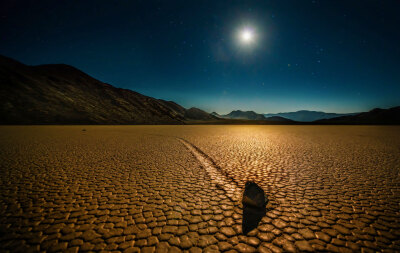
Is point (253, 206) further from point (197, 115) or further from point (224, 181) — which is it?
point (197, 115)

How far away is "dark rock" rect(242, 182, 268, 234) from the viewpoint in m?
2.50

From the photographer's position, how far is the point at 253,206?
2.82m

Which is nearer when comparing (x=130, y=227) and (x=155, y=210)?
(x=130, y=227)

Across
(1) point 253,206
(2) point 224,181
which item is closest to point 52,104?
(2) point 224,181

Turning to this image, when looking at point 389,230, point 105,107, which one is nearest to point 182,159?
point 389,230

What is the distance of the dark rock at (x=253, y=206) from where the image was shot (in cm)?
250

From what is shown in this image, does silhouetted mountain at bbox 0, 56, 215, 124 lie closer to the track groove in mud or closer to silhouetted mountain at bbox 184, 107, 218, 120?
the track groove in mud

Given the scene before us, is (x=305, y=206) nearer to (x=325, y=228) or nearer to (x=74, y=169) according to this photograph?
(x=325, y=228)

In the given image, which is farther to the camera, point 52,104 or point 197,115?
point 197,115

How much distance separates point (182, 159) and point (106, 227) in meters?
4.09

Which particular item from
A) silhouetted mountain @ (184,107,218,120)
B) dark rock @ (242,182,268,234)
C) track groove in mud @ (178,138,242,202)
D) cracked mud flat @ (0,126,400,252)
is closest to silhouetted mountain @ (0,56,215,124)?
cracked mud flat @ (0,126,400,252)

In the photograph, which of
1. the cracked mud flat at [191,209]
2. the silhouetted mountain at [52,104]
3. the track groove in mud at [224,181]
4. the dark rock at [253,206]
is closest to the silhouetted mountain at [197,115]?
the silhouetted mountain at [52,104]

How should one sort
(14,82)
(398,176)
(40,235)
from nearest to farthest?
(40,235), (398,176), (14,82)

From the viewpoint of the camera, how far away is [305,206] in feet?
9.47
